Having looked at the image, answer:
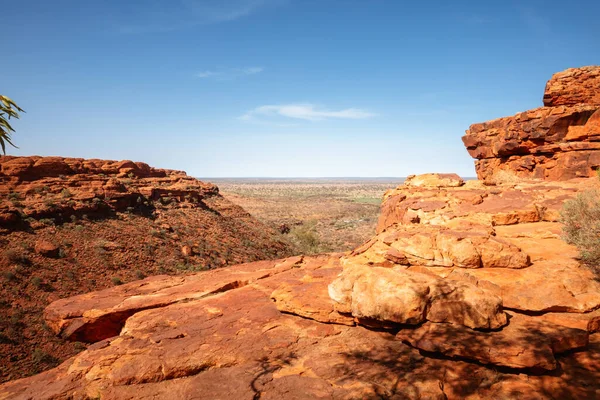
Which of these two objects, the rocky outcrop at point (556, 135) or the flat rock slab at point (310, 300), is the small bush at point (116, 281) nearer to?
the flat rock slab at point (310, 300)

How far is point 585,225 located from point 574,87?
39.7ft

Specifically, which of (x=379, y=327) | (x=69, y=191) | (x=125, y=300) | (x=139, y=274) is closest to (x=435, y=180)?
(x=379, y=327)

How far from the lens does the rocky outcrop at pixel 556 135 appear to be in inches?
518

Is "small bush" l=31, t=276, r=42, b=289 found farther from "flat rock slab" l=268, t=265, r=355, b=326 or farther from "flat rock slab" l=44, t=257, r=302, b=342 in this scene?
"flat rock slab" l=268, t=265, r=355, b=326

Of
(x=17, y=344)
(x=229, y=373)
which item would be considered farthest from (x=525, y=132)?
(x=17, y=344)

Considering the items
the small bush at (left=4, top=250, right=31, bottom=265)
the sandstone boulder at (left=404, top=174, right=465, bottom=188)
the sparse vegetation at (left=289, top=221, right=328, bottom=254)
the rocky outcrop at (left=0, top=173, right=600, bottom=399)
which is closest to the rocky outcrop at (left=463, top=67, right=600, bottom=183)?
the sandstone boulder at (left=404, top=174, right=465, bottom=188)

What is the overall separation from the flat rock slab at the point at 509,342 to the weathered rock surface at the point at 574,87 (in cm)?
1452

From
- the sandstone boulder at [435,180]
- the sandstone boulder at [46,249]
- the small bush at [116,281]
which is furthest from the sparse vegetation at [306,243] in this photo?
the sandstone boulder at [46,249]

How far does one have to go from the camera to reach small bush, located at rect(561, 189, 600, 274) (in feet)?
17.8

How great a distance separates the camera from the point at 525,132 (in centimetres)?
1527

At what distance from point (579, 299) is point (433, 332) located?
2.39m

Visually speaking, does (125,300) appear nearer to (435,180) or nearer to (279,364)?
(279,364)

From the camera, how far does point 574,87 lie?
14.2 meters

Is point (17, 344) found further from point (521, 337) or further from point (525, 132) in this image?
point (525, 132)
